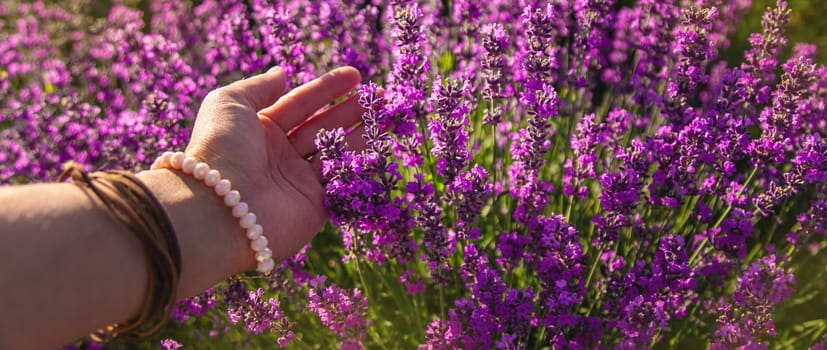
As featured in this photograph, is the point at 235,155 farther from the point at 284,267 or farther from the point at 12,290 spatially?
the point at 12,290

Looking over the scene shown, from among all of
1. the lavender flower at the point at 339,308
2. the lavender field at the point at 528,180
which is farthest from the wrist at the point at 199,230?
the lavender flower at the point at 339,308

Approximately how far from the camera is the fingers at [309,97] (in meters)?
2.43

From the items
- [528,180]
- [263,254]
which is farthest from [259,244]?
[528,180]

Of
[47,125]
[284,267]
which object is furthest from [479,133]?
[47,125]

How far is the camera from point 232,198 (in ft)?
6.41

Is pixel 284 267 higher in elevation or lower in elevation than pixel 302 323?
higher

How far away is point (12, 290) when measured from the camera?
1587mm

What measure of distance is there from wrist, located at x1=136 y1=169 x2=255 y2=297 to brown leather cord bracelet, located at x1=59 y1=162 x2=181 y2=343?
0.41 ft

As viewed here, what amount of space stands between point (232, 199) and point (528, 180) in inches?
36.3

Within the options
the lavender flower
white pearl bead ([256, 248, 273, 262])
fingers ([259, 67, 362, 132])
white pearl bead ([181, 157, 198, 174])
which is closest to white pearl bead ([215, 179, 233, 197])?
white pearl bead ([181, 157, 198, 174])

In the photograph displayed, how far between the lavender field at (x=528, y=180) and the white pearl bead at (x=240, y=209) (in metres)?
0.25

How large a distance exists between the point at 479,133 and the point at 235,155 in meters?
1.23

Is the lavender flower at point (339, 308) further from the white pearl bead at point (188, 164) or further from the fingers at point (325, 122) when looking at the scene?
the fingers at point (325, 122)

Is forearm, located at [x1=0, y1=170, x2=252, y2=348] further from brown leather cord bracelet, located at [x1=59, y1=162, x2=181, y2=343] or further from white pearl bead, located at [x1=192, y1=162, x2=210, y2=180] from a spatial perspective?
white pearl bead, located at [x1=192, y1=162, x2=210, y2=180]
